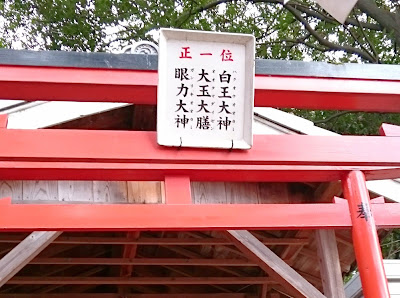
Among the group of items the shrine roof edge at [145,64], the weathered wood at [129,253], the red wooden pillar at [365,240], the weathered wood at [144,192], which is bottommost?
the red wooden pillar at [365,240]

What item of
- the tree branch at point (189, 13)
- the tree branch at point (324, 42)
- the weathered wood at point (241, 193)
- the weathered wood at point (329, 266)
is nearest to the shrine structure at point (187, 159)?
the weathered wood at point (329, 266)

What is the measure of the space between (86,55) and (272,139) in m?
1.07

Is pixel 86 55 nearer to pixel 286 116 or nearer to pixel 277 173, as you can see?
pixel 277 173

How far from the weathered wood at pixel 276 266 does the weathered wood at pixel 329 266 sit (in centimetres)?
23

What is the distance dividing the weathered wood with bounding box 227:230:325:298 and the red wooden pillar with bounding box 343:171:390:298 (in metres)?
1.09

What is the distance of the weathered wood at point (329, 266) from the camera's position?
4434 mm

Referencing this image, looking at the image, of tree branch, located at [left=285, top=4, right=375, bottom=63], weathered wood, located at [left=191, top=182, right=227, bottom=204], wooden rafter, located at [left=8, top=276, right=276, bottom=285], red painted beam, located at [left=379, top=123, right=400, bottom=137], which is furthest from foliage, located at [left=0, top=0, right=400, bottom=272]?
red painted beam, located at [left=379, top=123, right=400, bottom=137]

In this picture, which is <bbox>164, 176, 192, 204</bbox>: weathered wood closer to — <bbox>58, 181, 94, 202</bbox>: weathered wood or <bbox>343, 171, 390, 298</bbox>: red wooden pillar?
<bbox>343, 171, 390, 298</bbox>: red wooden pillar

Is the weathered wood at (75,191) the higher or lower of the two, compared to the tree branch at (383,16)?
lower

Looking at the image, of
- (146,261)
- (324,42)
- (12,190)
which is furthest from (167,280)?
(324,42)

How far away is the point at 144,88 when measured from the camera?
10.1 ft

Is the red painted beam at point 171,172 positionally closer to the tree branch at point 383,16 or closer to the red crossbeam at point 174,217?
the red crossbeam at point 174,217

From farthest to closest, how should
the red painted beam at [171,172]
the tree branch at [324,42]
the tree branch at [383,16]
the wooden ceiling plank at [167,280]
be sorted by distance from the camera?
the tree branch at [324,42], the tree branch at [383,16], the wooden ceiling plank at [167,280], the red painted beam at [171,172]

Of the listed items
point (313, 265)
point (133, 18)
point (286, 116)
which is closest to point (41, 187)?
point (286, 116)
